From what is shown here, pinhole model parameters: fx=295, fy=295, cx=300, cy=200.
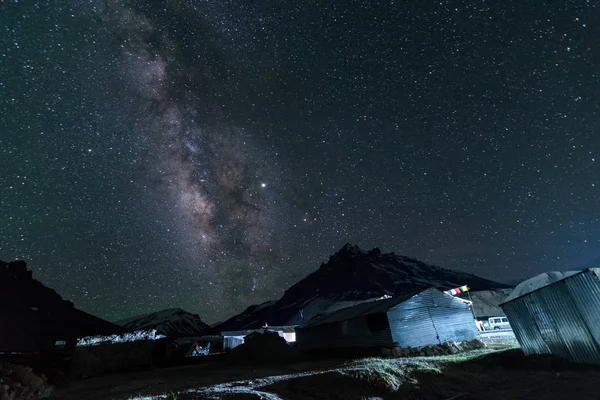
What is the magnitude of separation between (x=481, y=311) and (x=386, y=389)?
6349 cm

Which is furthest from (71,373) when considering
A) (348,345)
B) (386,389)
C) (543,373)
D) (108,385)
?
(543,373)

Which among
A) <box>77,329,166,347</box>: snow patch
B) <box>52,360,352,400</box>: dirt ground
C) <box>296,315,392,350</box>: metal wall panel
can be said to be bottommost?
<box>52,360,352,400</box>: dirt ground

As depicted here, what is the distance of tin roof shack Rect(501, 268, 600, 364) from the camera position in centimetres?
1290

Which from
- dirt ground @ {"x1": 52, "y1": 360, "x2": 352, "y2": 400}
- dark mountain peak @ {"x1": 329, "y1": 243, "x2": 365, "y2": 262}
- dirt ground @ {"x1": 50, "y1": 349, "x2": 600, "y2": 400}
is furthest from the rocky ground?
dark mountain peak @ {"x1": 329, "y1": 243, "x2": 365, "y2": 262}

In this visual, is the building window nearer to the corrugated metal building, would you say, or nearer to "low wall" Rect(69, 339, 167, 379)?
the corrugated metal building

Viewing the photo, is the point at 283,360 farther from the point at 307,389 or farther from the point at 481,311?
the point at 481,311

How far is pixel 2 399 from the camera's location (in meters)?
11.9

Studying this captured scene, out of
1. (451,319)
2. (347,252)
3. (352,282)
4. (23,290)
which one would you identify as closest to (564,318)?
(451,319)

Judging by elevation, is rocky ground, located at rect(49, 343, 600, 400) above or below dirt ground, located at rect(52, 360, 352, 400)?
below

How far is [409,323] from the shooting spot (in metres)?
26.8

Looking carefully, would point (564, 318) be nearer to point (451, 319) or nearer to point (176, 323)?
point (451, 319)

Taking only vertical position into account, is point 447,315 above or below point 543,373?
above

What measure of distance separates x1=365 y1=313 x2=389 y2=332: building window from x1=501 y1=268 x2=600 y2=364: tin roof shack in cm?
1105

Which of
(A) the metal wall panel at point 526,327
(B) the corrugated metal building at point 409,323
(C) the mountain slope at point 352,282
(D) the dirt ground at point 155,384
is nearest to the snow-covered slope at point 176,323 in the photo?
(C) the mountain slope at point 352,282
